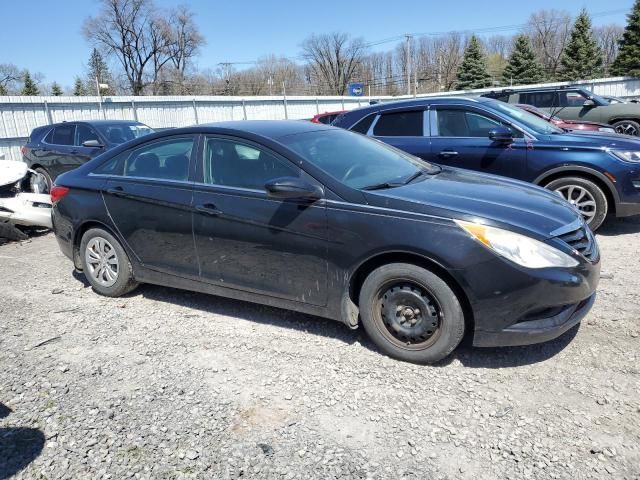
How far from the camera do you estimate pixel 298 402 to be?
3068mm

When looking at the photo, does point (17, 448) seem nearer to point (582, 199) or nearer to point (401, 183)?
point (401, 183)

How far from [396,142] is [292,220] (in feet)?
12.6

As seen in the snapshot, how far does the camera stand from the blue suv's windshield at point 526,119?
6.51m

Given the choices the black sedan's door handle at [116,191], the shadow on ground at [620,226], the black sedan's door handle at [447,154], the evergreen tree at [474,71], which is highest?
the evergreen tree at [474,71]

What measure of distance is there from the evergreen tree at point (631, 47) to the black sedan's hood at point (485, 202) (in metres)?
46.7

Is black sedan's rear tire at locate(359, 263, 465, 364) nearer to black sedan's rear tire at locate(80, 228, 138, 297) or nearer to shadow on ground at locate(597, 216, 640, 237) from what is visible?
black sedan's rear tire at locate(80, 228, 138, 297)

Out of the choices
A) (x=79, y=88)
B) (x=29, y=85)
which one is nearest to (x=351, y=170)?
(x=29, y=85)

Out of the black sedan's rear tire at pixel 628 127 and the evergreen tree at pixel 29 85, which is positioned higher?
the evergreen tree at pixel 29 85

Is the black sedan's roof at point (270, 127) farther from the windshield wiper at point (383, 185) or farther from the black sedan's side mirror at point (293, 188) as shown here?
the windshield wiper at point (383, 185)

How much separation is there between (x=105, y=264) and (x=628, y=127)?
49.4ft

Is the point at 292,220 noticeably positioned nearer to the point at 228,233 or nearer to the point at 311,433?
the point at 228,233

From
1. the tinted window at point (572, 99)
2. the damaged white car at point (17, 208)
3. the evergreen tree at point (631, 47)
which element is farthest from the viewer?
the evergreen tree at point (631, 47)

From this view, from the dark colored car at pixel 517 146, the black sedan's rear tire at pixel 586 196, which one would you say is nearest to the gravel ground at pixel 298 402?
the black sedan's rear tire at pixel 586 196

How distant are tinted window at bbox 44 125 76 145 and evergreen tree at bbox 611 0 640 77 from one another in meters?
45.3
